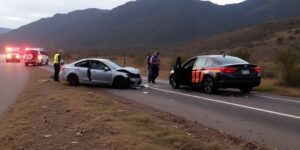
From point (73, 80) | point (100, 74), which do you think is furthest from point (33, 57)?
point (100, 74)

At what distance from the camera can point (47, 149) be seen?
927 centimetres

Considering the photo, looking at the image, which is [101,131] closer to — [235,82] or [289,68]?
[235,82]

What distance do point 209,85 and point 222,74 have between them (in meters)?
0.88

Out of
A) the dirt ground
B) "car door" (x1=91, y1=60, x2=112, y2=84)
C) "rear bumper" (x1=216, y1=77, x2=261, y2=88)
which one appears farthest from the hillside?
the dirt ground

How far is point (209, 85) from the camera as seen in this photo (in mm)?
20719

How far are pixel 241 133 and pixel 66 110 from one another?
5134mm

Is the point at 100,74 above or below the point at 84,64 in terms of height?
below

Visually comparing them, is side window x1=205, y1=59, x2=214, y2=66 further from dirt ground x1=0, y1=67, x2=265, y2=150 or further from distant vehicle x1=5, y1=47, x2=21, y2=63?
Answer: distant vehicle x1=5, y1=47, x2=21, y2=63

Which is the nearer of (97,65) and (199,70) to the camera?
(199,70)

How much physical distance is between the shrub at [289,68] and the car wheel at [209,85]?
22.6 ft

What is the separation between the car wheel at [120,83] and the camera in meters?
23.5

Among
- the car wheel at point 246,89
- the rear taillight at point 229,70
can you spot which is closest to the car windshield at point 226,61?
the rear taillight at point 229,70

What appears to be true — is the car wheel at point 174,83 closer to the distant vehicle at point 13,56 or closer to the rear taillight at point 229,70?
the rear taillight at point 229,70

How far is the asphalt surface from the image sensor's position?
1084 centimetres
